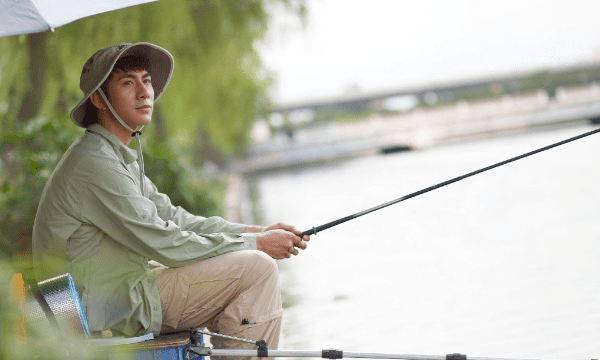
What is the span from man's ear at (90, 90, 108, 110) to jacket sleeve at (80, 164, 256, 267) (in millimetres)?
365

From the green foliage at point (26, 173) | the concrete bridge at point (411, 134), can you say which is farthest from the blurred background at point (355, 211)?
the concrete bridge at point (411, 134)

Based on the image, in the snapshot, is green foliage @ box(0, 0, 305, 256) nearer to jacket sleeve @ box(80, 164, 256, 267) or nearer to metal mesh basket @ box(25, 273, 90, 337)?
jacket sleeve @ box(80, 164, 256, 267)

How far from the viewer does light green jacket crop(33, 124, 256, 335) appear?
8.55 feet

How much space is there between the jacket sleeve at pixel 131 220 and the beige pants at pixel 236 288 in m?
0.08

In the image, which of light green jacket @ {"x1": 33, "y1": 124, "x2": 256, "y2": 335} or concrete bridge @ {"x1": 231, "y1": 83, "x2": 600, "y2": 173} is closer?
light green jacket @ {"x1": 33, "y1": 124, "x2": 256, "y2": 335}

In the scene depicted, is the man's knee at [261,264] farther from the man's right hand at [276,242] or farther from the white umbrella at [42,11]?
the white umbrella at [42,11]

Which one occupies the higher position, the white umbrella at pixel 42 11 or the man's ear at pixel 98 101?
the white umbrella at pixel 42 11

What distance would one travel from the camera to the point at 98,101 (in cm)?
293

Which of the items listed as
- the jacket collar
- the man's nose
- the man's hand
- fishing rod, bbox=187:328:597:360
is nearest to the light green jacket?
the jacket collar

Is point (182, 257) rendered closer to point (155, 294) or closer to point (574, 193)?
point (155, 294)

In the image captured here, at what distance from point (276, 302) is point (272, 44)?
1094cm

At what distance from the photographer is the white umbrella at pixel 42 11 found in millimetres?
3246

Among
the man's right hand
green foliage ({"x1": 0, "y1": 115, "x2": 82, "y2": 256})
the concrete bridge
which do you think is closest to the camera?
the man's right hand

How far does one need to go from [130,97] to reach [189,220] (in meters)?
0.67
